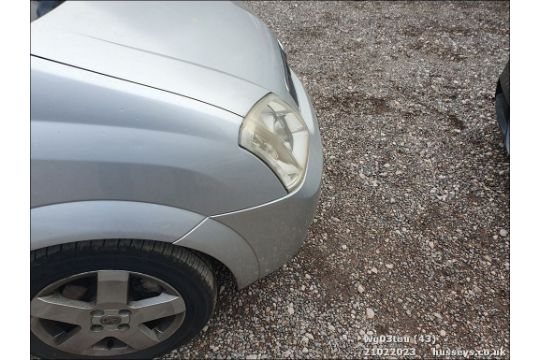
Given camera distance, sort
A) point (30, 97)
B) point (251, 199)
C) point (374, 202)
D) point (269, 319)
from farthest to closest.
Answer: point (374, 202)
point (269, 319)
point (251, 199)
point (30, 97)

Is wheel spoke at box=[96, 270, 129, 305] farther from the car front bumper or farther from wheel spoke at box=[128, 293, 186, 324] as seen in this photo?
the car front bumper

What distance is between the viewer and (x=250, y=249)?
161 centimetres

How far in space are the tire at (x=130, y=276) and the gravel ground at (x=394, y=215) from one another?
27 centimetres

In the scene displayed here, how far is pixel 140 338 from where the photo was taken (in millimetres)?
1723

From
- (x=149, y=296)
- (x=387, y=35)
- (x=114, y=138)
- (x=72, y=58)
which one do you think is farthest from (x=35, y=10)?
(x=387, y=35)

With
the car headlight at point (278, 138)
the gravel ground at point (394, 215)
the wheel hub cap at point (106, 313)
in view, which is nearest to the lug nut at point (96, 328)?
the wheel hub cap at point (106, 313)

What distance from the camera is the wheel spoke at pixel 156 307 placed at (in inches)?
63.2

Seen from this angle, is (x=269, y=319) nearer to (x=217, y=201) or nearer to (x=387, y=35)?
(x=217, y=201)

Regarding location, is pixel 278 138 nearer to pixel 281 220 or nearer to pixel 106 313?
pixel 281 220

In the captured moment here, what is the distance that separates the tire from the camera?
1.37 meters

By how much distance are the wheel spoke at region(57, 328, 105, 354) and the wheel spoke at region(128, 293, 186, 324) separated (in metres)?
0.20

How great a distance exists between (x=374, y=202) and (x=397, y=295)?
701mm

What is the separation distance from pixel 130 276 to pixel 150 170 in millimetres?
463

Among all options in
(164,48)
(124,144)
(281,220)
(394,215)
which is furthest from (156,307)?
(394,215)
